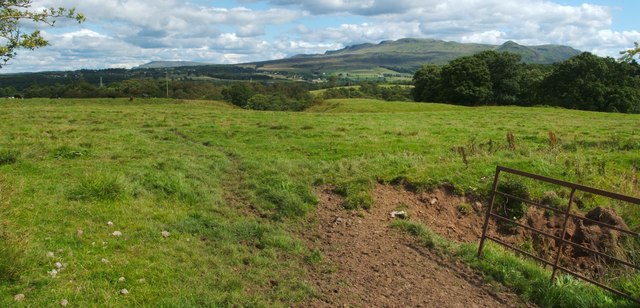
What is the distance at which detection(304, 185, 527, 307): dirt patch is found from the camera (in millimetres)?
6227

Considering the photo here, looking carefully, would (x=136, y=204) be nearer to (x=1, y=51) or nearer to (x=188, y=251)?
(x=188, y=251)

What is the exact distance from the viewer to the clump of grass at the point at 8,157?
12.2m

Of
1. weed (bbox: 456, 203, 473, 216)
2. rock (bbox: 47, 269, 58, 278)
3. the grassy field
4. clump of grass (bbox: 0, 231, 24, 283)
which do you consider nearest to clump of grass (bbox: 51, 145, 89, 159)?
the grassy field

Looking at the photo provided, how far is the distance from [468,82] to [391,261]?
65.8 metres

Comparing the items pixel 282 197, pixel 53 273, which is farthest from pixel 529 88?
pixel 53 273

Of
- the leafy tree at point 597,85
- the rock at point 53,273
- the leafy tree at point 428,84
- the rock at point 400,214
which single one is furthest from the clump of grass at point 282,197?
the leafy tree at point 428,84

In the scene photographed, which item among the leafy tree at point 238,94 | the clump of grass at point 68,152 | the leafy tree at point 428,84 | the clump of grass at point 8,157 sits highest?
the leafy tree at point 428,84

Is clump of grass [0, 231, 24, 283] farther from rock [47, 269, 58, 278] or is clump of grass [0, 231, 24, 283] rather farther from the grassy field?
rock [47, 269, 58, 278]

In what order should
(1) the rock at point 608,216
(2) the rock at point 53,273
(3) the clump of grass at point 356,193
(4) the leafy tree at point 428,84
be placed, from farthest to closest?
(4) the leafy tree at point 428,84
(3) the clump of grass at point 356,193
(1) the rock at point 608,216
(2) the rock at point 53,273

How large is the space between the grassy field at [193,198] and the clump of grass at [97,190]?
0.04m

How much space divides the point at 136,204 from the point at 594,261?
9565mm

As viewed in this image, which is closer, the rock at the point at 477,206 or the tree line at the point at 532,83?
the rock at the point at 477,206

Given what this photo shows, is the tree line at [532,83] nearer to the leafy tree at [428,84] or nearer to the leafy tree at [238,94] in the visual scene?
the leafy tree at [428,84]

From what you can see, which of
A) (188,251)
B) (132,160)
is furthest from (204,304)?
(132,160)
